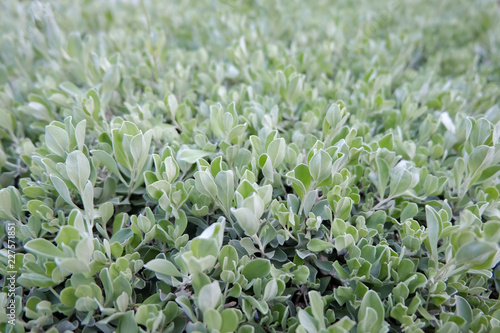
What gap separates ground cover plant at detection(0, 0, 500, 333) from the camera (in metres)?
1.06

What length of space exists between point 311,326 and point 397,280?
34 cm

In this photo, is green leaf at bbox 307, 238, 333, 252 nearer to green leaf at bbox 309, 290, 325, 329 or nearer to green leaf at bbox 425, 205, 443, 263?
green leaf at bbox 309, 290, 325, 329

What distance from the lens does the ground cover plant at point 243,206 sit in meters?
1.06

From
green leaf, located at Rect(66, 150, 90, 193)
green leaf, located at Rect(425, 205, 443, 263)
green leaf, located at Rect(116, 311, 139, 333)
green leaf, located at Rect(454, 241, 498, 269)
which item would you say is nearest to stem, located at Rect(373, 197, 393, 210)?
green leaf, located at Rect(425, 205, 443, 263)

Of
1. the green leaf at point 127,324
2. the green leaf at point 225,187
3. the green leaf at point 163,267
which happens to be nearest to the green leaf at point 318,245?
the green leaf at point 225,187

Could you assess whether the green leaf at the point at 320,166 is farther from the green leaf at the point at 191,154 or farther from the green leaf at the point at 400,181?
the green leaf at the point at 191,154

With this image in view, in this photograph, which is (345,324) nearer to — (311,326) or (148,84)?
(311,326)

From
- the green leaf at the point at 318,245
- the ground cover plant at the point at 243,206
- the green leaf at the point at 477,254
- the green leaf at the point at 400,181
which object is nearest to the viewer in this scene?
the green leaf at the point at 477,254

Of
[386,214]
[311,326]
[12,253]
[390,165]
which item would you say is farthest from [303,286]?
[12,253]

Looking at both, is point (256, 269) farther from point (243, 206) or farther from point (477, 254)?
point (477, 254)

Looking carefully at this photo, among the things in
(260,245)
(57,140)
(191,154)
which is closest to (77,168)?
(57,140)

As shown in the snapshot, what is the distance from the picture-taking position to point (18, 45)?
2.50 meters

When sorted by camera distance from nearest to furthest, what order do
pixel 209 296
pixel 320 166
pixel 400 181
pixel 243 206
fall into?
pixel 209 296 < pixel 243 206 < pixel 320 166 < pixel 400 181

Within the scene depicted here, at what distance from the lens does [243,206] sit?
1072 mm
